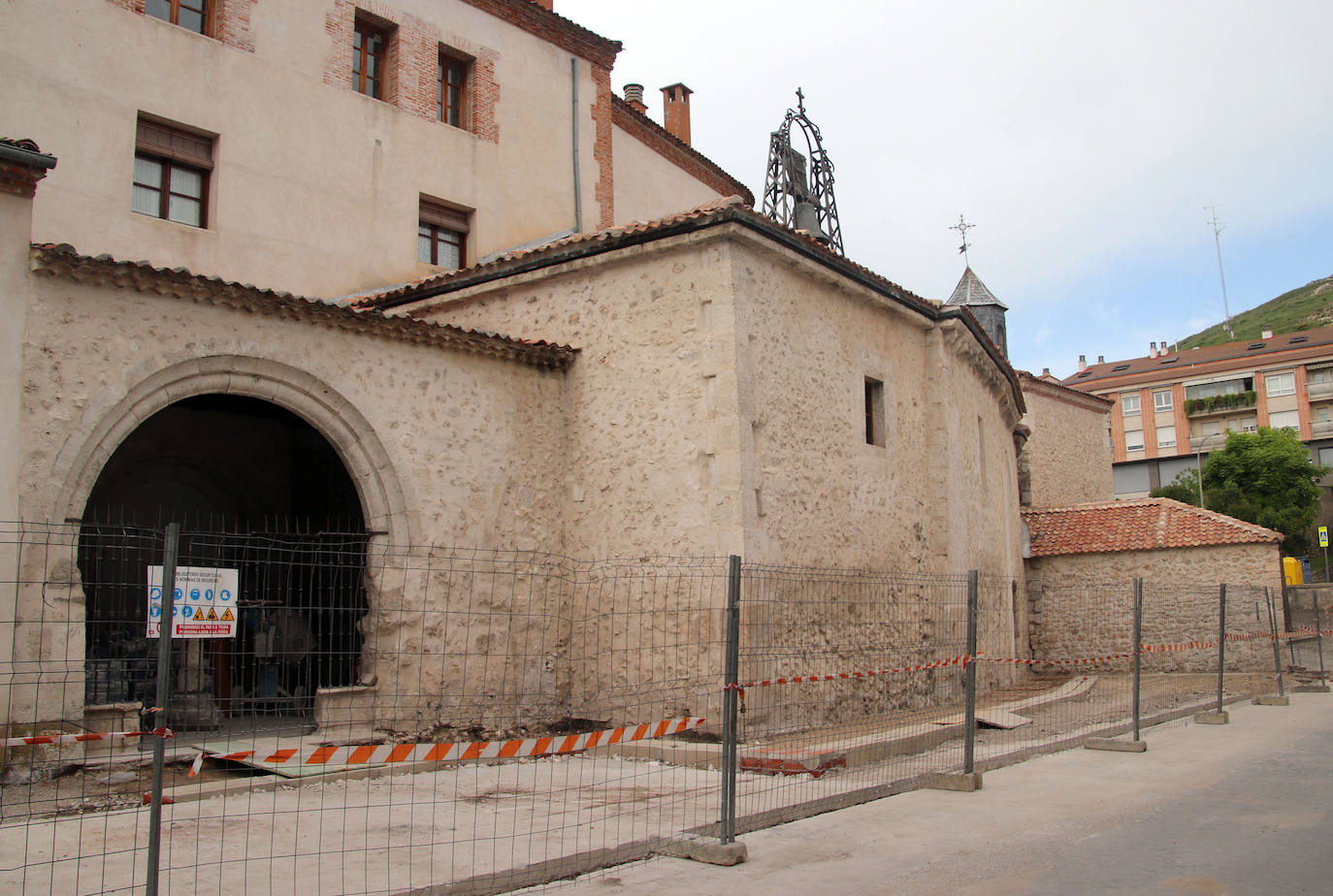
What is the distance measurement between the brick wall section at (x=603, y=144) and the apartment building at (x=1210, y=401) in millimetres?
42620

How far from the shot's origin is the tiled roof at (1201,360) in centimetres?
5481

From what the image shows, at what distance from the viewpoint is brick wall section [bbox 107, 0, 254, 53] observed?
498 inches

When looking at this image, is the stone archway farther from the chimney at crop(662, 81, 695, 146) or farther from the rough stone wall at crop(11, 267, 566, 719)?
the chimney at crop(662, 81, 695, 146)

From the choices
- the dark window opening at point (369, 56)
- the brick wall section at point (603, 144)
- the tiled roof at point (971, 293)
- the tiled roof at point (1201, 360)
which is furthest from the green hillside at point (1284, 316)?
the dark window opening at point (369, 56)

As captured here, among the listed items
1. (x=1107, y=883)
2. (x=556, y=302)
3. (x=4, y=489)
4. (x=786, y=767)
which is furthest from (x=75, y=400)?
(x=1107, y=883)

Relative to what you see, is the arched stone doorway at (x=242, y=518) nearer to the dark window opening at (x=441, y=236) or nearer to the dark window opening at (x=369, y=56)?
the dark window opening at (x=441, y=236)

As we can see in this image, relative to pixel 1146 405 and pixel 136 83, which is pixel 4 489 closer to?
pixel 136 83

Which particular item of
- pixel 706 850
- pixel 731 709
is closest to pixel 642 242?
pixel 731 709

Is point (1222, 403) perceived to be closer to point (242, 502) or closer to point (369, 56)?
point (369, 56)

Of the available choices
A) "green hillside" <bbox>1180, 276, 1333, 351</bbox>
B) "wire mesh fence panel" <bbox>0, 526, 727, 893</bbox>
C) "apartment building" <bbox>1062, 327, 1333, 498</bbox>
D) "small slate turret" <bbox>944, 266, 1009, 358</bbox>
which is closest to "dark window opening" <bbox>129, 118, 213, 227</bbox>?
"wire mesh fence panel" <bbox>0, 526, 727, 893</bbox>

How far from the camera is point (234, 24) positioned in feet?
41.7

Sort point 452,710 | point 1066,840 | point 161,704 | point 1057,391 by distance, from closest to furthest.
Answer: point 161,704 < point 1066,840 < point 452,710 < point 1057,391

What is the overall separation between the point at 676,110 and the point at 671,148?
7.45 feet

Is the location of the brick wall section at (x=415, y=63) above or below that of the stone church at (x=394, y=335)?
above
